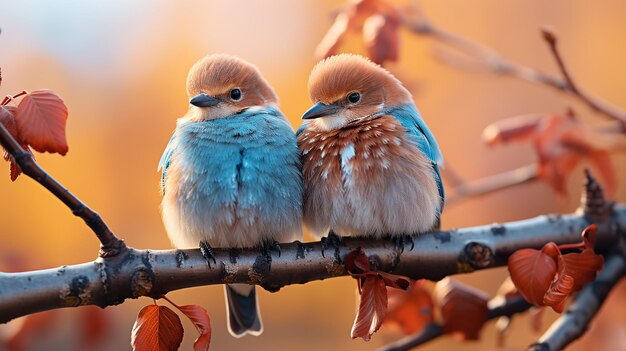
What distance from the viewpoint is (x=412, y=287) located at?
10.2 ft

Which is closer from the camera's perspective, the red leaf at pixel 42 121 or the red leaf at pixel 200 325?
the red leaf at pixel 42 121

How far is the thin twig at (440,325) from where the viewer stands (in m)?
2.98

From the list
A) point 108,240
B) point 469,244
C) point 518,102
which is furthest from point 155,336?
point 518,102

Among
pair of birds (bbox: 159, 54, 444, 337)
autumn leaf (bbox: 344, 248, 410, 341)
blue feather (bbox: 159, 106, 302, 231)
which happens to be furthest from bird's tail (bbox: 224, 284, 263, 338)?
autumn leaf (bbox: 344, 248, 410, 341)

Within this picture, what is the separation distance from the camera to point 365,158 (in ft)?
9.78

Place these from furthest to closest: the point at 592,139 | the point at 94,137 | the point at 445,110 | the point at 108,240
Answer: the point at 445,110 → the point at 94,137 → the point at 592,139 → the point at 108,240

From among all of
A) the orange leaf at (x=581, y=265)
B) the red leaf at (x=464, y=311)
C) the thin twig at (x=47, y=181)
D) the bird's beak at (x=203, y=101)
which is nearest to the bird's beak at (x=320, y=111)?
the bird's beak at (x=203, y=101)

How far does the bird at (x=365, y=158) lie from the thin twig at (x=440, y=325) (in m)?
0.44

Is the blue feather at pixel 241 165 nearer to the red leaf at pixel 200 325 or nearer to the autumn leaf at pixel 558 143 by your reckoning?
the red leaf at pixel 200 325

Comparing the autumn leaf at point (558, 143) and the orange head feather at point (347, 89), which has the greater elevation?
the orange head feather at point (347, 89)

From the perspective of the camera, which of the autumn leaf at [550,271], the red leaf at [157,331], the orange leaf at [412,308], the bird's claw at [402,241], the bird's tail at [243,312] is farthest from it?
the bird's tail at [243,312]

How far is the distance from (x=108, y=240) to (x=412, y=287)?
138cm

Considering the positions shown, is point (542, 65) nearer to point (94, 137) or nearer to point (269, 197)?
point (94, 137)

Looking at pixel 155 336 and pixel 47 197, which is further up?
pixel 47 197
